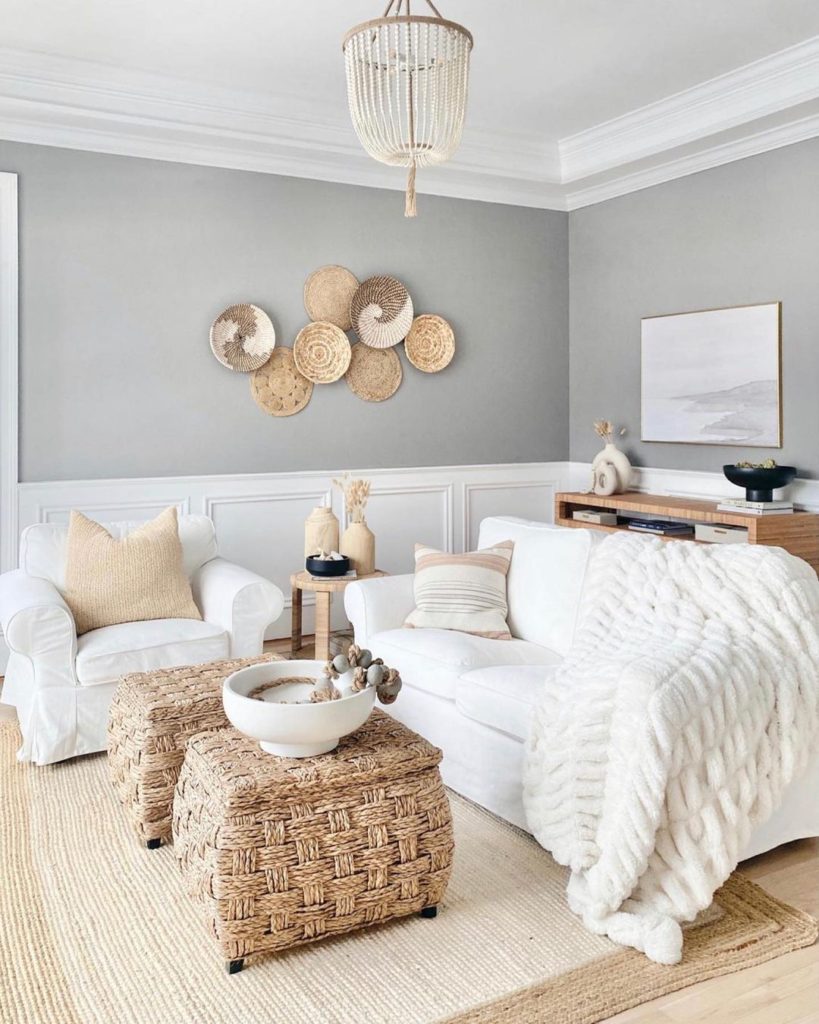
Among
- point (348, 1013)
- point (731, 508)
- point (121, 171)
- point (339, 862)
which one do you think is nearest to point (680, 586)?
point (339, 862)

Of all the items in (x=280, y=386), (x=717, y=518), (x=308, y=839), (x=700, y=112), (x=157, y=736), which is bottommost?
(x=308, y=839)

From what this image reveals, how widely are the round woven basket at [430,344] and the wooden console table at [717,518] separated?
3.42ft

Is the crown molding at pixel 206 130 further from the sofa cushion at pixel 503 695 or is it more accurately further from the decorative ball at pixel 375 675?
the decorative ball at pixel 375 675

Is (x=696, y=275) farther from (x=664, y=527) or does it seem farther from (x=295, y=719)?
(x=295, y=719)

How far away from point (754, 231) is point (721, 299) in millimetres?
367

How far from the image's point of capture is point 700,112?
4418 mm

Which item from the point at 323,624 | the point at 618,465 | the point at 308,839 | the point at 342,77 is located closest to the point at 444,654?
the point at 308,839

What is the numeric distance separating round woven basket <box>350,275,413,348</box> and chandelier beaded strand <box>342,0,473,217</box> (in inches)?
84.1

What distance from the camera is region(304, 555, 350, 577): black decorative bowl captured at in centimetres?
425

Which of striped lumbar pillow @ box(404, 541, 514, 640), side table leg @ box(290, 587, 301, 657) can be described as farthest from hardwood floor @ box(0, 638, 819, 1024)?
side table leg @ box(290, 587, 301, 657)

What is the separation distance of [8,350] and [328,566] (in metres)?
1.76

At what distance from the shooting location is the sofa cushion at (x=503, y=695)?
2643mm

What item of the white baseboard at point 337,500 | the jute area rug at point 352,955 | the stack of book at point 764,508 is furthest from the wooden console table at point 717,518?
the jute area rug at point 352,955

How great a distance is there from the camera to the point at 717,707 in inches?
89.5
